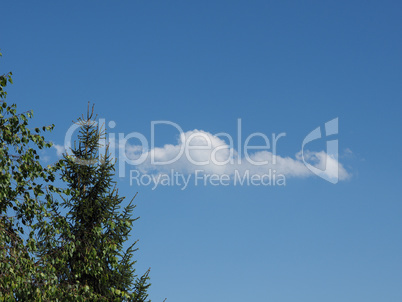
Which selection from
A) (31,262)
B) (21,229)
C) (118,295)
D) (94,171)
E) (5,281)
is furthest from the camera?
(94,171)

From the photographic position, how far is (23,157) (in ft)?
43.6

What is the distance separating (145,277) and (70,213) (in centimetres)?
337

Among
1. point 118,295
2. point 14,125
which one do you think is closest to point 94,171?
point 118,295

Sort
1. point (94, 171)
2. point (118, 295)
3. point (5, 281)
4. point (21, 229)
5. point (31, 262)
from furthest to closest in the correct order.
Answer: point (94, 171) → point (118, 295) → point (21, 229) → point (31, 262) → point (5, 281)

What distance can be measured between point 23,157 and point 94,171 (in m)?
5.39

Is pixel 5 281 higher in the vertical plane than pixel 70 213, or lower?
lower

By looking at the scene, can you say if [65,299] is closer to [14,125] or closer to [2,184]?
[2,184]

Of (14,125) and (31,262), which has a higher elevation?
(14,125)

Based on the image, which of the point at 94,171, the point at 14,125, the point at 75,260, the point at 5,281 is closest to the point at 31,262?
the point at 5,281

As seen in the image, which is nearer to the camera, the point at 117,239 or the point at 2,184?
the point at 2,184

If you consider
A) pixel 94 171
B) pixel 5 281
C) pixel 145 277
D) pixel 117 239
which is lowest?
pixel 5 281

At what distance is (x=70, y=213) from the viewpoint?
1806 centimetres

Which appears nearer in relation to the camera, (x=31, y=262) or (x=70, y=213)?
(x=31, y=262)

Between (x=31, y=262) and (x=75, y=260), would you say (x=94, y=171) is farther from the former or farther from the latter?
(x=31, y=262)
